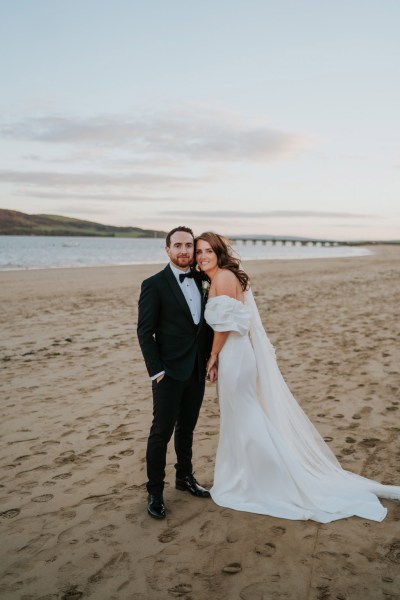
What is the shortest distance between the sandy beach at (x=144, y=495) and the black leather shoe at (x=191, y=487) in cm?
9

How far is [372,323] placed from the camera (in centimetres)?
1077

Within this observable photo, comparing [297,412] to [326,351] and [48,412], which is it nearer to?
[48,412]

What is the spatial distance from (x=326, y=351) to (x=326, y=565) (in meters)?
5.67

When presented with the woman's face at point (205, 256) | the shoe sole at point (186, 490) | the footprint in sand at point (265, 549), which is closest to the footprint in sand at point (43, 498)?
the shoe sole at point (186, 490)

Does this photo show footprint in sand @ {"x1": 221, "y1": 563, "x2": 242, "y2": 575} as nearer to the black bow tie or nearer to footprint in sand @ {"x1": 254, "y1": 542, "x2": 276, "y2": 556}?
footprint in sand @ {"x1": 254, "y1": 542, "x2": 276, "y2": 556}

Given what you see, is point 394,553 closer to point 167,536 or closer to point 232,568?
point 232,568

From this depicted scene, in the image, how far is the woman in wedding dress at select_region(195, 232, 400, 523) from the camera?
11.7 ft

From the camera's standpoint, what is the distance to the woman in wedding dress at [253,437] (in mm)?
3576

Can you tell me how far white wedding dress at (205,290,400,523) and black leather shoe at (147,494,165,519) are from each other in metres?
0.44

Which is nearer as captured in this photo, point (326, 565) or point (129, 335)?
point (326, 565)

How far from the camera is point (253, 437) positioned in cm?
365

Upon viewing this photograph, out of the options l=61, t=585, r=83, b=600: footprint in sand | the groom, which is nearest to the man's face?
the groom

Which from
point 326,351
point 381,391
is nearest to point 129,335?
point 326,351

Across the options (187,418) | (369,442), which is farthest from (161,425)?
(369,442)
